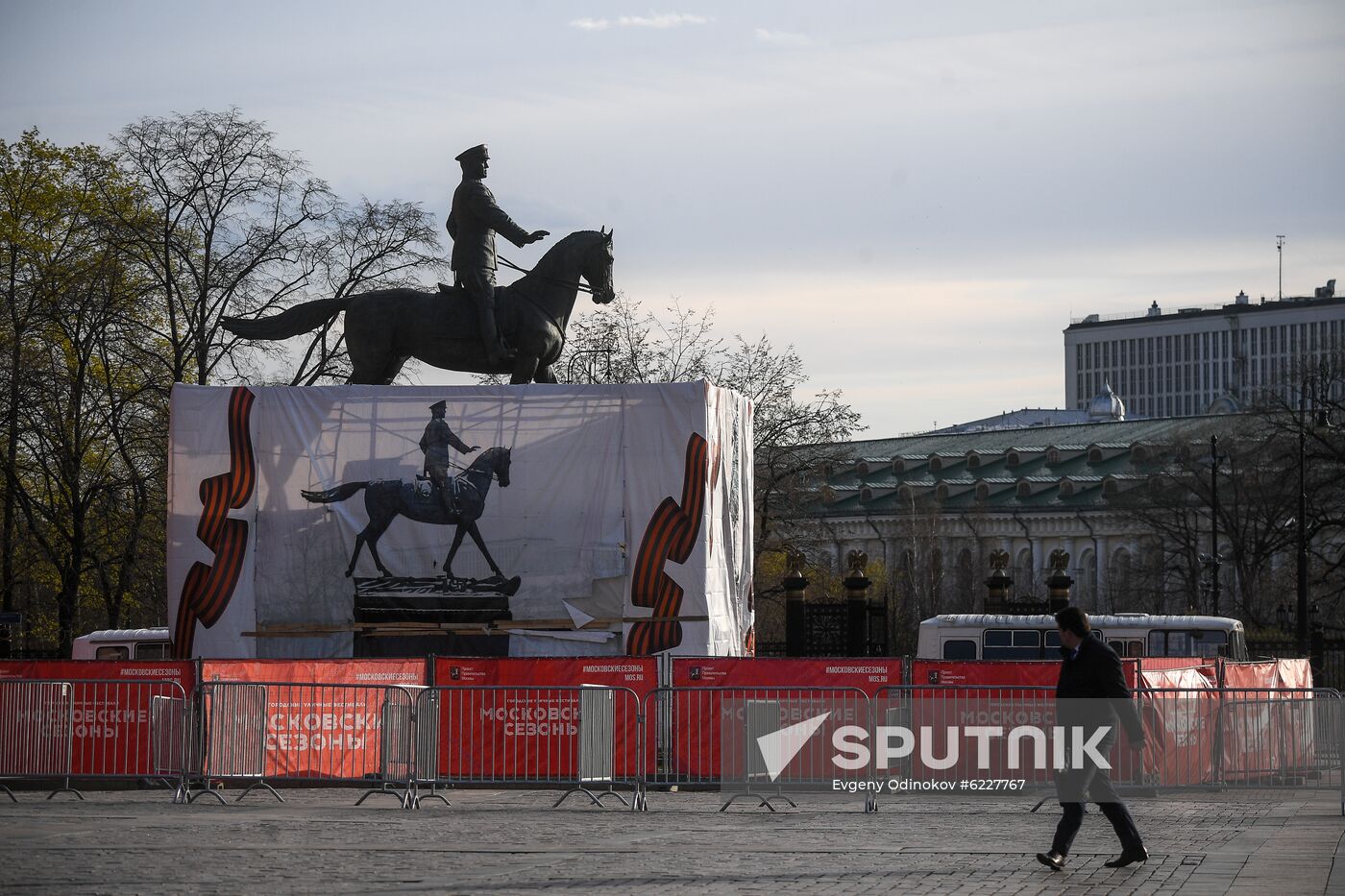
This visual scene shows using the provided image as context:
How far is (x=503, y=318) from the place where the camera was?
2616 centimetres

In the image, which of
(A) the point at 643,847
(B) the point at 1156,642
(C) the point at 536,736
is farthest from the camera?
(B) the point at 1156,642

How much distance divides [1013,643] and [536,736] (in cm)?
1839

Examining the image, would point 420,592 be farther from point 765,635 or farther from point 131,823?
point 765,635

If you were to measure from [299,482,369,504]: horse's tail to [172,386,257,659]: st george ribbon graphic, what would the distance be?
763 mm

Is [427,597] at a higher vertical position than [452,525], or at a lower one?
lower

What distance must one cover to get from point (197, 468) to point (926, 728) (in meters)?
11.2

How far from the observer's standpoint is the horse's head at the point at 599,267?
26266 millimetres

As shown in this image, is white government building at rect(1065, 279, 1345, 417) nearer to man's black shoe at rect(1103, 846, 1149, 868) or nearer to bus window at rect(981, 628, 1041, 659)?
bus window at rect(981, 628, 1041, 659)

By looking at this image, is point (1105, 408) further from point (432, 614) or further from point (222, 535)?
point (222, 535)

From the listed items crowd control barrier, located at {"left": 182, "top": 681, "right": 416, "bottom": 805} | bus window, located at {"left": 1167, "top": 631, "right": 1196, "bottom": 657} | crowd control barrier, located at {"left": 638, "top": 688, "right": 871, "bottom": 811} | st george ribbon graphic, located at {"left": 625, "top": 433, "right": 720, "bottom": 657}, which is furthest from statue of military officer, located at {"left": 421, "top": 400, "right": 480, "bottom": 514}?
bus window, located at {"left": 1167, "top": 631, "right": 1196, "bottom": 657}

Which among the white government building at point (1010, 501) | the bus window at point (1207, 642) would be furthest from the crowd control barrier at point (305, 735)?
the white government building at point (1010, 501)

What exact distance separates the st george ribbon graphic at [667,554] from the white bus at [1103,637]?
12.8 meters

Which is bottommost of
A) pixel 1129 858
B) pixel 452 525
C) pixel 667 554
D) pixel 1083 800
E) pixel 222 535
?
pixel 1129 858

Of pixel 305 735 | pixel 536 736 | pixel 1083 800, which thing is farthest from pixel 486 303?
pixel 1083 800
